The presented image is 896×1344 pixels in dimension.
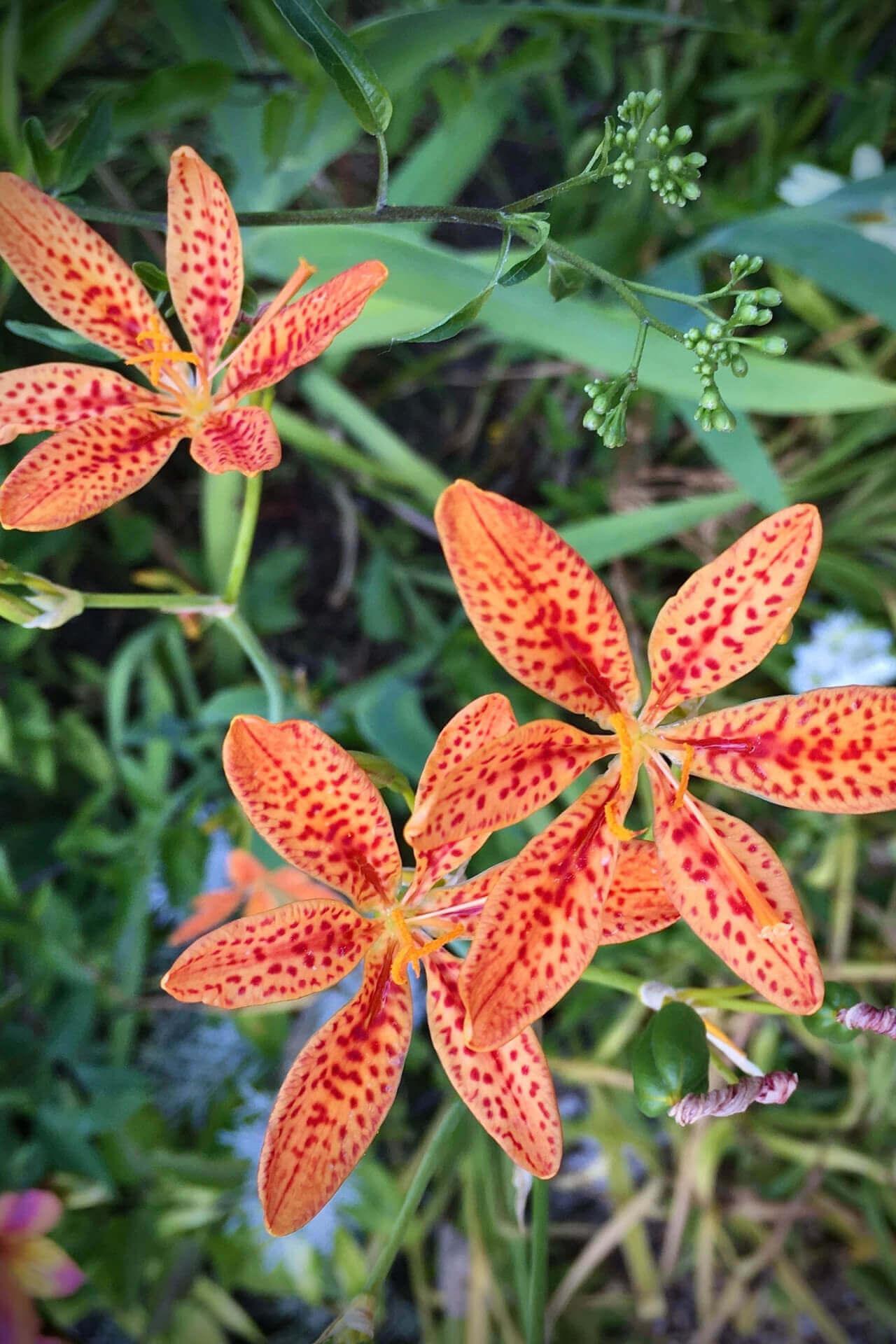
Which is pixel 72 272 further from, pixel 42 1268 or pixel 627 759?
pixel 42 1268

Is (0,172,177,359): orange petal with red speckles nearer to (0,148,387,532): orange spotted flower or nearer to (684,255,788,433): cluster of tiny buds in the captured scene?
(0,148,387,532): orange spotted flower

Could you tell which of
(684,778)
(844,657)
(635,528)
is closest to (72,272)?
(684,778)

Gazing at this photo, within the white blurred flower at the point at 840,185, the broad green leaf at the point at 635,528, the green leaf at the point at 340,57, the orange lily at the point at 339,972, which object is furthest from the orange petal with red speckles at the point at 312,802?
the white blurred flower at the point at 840,185

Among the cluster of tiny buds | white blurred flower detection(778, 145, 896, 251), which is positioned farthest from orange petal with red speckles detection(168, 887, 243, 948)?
white blurred flower detection(778, 145, 896, 251)

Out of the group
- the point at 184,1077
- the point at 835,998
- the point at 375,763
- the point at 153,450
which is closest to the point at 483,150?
the point at 153,450

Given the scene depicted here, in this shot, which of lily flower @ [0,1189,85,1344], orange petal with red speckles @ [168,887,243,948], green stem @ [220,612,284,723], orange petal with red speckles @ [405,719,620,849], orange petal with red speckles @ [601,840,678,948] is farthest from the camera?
orange petal with red speckles @ [168,887,243,948]

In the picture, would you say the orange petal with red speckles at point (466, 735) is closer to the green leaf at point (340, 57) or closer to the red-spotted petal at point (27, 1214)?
the green leaf at point (340, 57)

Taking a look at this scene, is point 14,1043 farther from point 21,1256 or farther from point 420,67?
point 420,67
